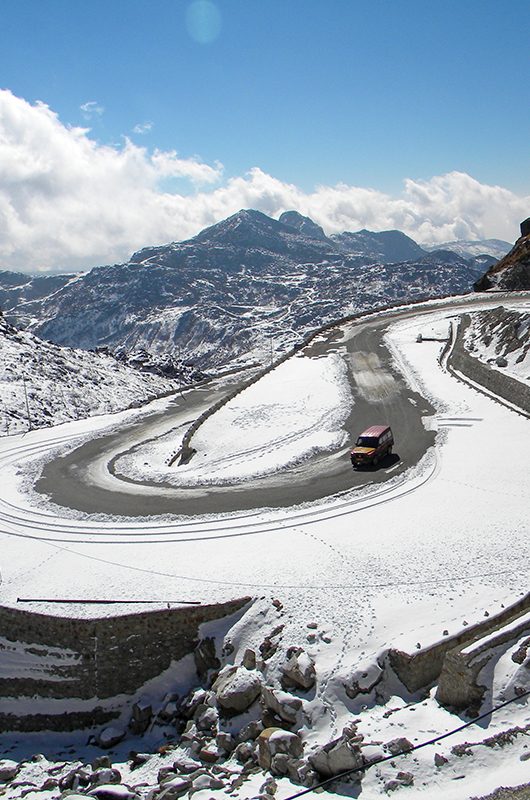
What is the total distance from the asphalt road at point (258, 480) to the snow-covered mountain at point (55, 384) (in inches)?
678

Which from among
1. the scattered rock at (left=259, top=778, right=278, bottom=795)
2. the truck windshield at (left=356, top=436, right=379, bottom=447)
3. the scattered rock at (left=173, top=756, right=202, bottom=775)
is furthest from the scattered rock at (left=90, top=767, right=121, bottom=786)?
the truck windshield at (left=356, top=436, right=379, bottom=447)

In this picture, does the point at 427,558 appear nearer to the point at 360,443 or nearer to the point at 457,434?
the point at 360,443

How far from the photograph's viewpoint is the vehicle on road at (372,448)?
28.5 metres

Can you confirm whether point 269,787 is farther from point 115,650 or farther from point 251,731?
point 115,650

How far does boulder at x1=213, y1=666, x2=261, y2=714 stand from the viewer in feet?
51.0

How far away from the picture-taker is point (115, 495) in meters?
28.1

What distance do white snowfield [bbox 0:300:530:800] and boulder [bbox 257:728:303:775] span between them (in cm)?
55

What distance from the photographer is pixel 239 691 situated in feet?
51.2

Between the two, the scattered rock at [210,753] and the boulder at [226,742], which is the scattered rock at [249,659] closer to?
the boulder at [226,742]

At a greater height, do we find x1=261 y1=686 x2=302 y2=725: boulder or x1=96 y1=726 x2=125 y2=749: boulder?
x1=261 y1=686 x2=302 y2=725: boulder

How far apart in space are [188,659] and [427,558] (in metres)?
8.69

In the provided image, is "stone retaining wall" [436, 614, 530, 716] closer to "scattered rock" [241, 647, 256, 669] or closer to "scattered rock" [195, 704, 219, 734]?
"scattered rock" [241, 647, 256, 669]

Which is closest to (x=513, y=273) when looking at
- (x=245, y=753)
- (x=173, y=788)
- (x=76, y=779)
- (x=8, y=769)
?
(x=245, y=753)

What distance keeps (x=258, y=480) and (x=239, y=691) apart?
44.4 feet
